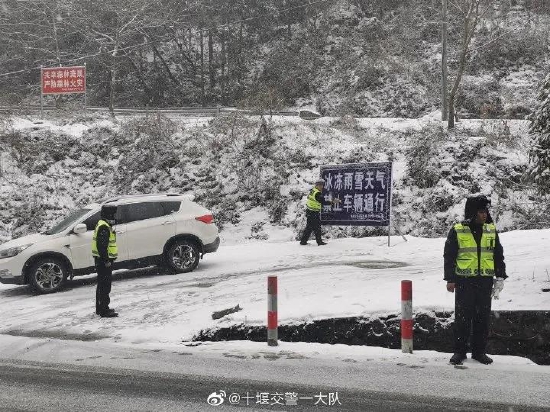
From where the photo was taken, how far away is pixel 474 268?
633 centimetres

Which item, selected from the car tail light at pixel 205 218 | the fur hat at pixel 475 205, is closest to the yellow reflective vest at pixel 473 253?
the fur hat at pixel 475 205

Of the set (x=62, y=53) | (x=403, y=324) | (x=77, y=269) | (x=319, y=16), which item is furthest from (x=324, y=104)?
(x=403, y=324)

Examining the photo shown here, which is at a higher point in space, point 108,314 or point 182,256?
point 182,256

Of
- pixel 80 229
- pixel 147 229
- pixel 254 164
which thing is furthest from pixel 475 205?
pixel 254 164

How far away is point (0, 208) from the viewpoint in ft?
66.3

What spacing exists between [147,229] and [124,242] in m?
0.57

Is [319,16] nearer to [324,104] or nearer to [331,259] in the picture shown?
[324,104]

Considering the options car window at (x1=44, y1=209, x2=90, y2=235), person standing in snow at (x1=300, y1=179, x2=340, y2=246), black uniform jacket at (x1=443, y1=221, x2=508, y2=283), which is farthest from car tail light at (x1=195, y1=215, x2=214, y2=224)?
black uniform jacket at (x1=443, y1=221, x2=508, y2=283)

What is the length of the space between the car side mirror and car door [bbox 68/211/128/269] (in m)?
0.09

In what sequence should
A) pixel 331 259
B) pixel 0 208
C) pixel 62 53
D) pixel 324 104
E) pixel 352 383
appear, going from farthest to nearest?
pixel 62 53
pixel 324 104
pixel 0 208
pixel 331 259
pixel 352 383

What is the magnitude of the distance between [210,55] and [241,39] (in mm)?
2741

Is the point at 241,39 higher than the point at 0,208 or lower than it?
higher

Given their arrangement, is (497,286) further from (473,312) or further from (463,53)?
(463,53)

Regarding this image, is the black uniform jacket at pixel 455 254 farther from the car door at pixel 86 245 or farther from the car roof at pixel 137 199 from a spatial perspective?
the car roof at pixel 137 199
